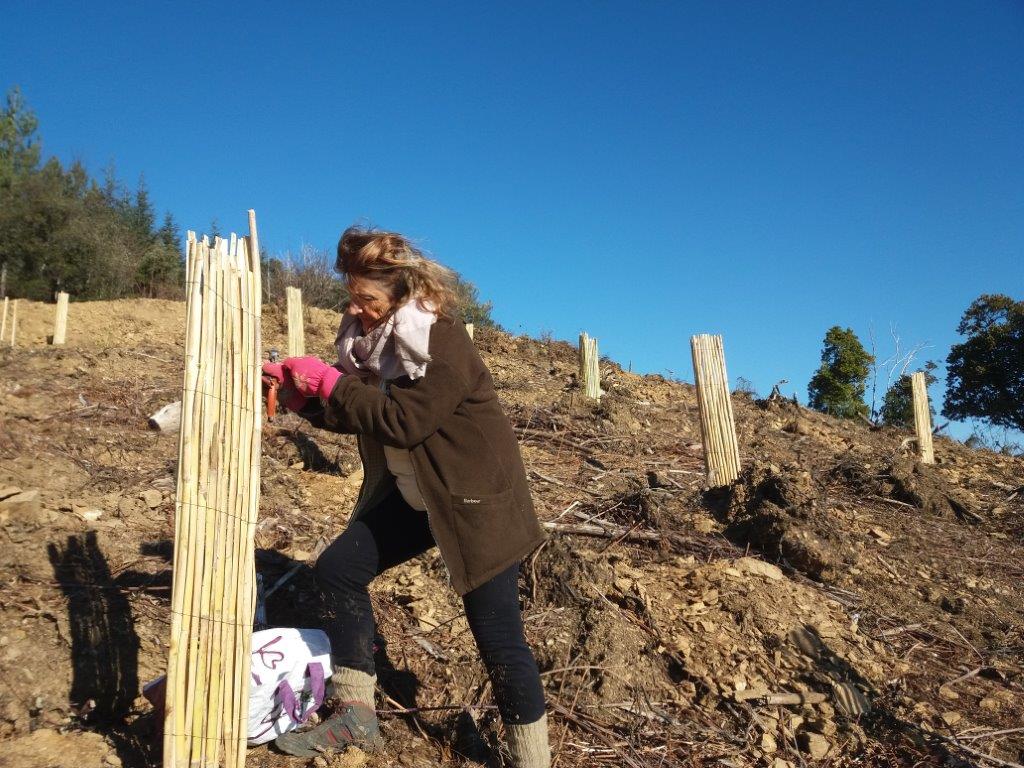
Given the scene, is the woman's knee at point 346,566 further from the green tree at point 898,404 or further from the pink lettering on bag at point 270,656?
the green tree at point 898,404

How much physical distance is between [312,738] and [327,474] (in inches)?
115

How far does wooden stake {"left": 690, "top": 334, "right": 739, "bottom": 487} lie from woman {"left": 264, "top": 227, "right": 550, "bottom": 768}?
3825 mm

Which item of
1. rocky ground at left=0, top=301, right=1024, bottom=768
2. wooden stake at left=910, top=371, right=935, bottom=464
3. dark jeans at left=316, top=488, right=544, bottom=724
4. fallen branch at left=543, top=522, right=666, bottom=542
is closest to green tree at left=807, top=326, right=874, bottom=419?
wooden stake at left=910, top=371, right=935, bottom=464

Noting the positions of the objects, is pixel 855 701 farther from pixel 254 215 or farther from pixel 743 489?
pixel 254 215

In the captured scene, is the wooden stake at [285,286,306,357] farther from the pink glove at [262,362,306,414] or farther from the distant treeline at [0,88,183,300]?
the distant treeline at [0,88,183,300]

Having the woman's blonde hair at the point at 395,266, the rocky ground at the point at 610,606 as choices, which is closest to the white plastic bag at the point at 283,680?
the rocky ground at the point at 610,606

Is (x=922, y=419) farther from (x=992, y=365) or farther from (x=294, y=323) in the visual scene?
(x=992, y=365)

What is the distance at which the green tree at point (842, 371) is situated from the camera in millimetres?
16348

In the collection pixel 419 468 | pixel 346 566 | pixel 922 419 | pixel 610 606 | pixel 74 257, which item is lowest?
pixel 610 606

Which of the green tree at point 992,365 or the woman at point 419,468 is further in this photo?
the green tree at point 992,365

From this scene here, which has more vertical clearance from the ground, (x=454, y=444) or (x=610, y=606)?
(x=454, y=444)

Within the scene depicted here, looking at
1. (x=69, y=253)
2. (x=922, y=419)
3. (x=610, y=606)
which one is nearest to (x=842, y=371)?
(x=922, y=419)

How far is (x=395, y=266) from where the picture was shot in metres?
2.28

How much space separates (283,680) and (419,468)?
874 millimetres
